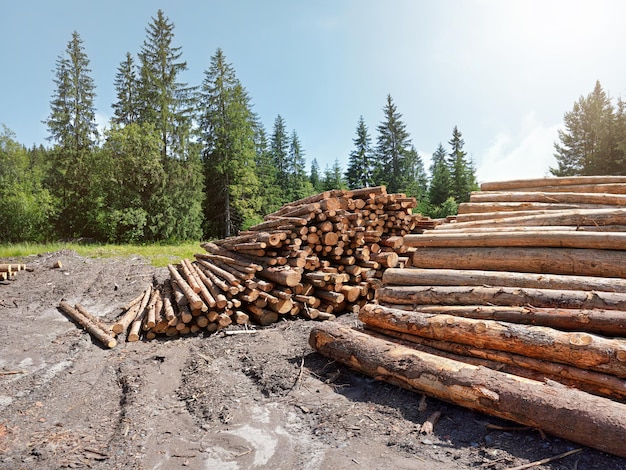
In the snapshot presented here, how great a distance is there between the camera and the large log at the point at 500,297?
148 inches

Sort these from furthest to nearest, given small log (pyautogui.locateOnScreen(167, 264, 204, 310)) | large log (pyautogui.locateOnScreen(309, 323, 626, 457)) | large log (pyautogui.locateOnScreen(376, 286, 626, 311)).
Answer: small log (pyautogui.locateOnScreen(167, 264, 204, 310)), large log (pyautogui.locateOnScreen(376, 286, 626, 311)), large log (pyautogui.locateOnScreen(309, 323, 626, 457))

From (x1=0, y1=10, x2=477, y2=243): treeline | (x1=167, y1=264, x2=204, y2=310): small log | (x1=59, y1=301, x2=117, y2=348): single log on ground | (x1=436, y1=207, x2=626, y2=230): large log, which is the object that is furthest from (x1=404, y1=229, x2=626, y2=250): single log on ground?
(x1=0, y1=10, x2=477, y2=243): treeline

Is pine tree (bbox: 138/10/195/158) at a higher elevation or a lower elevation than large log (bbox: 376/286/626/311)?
higher

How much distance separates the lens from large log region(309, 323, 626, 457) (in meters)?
2.71

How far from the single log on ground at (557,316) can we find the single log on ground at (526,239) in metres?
1.26

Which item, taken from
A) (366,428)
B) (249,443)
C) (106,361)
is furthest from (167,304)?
(366,428)

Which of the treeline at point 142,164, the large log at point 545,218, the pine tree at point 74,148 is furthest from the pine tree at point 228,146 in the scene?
the large log at point 545,218

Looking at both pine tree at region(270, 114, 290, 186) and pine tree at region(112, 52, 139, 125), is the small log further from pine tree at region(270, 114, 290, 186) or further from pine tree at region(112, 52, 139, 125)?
pine tree at region(270, 114, 290, 186)

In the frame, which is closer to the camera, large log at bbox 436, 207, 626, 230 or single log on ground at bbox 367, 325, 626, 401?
single log on ground at bbox 367, 325, 626, 401

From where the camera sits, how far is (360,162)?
131 ft

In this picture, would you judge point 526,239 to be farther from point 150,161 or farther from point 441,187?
point 441,187

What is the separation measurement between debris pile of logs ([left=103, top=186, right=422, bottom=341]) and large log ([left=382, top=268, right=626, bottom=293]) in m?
2.42

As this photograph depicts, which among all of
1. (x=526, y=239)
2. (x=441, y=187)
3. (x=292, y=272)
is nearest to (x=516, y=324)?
(x=526, y=239)

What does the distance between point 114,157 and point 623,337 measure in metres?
28.3
